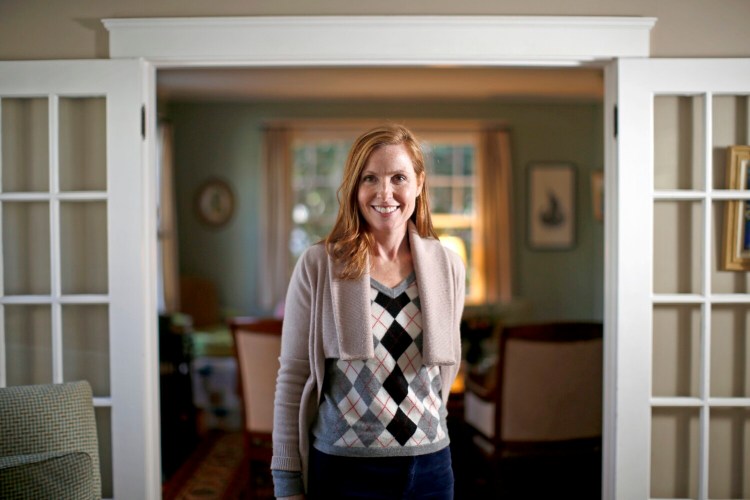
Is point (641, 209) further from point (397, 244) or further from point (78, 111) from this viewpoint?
point (78, 111)

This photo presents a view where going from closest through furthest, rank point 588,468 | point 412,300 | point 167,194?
point 412,300
point 588,468
point 167,194

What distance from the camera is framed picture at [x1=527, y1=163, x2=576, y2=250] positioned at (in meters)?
→ 6.93

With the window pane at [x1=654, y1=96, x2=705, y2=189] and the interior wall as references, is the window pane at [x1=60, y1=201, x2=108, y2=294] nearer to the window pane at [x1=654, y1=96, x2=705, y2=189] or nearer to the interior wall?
the interior wall

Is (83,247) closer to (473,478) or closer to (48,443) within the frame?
(48,443)

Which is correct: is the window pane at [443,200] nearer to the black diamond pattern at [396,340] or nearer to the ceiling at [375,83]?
the ceiling at [375,83]

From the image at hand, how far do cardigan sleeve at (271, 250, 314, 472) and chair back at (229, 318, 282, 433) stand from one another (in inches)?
62.7

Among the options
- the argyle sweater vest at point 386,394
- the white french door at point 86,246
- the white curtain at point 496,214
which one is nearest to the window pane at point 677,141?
the argyle sweater vest at point 386,394

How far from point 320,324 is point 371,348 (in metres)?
0.16

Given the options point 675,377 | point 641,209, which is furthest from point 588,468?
Result: point 641,209

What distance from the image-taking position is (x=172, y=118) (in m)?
6.89

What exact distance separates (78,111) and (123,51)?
26 cm

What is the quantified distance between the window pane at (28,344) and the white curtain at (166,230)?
3.98m

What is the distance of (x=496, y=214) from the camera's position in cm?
686

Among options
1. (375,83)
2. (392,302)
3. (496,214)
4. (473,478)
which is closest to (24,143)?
(392,302)
